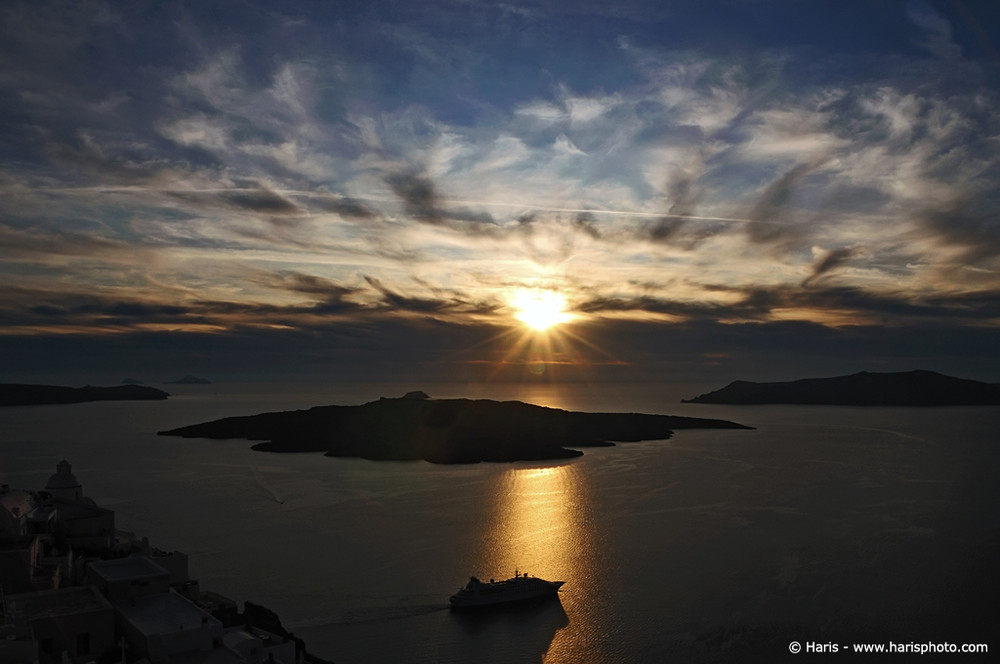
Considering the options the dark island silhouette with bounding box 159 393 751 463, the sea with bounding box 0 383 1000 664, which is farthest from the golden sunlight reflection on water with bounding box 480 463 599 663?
the dark island silhouette with bounding box 159 393 751 463

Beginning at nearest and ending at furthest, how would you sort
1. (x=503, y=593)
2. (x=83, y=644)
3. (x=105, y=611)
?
(x=83, y=644) → (x=105, y=611) → (x=503, y=593)

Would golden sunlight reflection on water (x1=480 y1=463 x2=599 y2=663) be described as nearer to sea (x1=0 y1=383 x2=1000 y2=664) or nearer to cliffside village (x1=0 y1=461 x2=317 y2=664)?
sea (x1=0 y1=383 x2=1000 y2=664)

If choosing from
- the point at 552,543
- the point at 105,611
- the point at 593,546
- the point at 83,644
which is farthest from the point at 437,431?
the point at 83,644

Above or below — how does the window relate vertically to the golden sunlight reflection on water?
above

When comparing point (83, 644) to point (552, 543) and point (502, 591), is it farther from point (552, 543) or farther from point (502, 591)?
point (552, 543)

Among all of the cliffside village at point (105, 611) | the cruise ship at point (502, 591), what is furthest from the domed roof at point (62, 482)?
the cruise ship at point (502, 591)

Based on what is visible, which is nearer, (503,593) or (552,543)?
(503,593)
